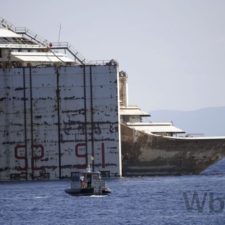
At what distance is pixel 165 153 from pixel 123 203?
3352cm

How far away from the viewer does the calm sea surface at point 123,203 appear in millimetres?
104250

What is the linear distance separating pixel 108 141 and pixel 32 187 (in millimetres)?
9214

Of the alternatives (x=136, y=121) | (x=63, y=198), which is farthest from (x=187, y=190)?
(x=136, y=121)

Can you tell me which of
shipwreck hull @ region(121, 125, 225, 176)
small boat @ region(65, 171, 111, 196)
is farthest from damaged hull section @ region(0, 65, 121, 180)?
small boat @ region(65, 171, 111, 196)

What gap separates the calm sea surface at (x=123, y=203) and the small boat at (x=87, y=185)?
2.40 ft

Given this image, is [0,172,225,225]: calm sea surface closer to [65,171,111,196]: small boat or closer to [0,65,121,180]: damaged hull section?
[65,171,111,196]: small boat

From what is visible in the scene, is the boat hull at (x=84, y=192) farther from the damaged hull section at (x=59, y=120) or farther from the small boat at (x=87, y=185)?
the damaged hull section at (x=59, y=120)

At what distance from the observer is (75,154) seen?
5586 inches

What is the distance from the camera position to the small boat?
124 meters

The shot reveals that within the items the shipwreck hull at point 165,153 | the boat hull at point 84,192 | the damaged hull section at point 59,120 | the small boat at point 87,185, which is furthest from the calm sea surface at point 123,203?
the shipwreck hull at point 165,153

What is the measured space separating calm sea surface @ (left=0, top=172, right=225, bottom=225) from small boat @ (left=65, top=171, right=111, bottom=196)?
73 centimetres

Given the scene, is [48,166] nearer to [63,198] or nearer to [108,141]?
[108,141]

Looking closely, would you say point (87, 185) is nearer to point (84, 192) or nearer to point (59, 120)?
point (84, 192)

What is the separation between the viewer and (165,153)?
150500mm
